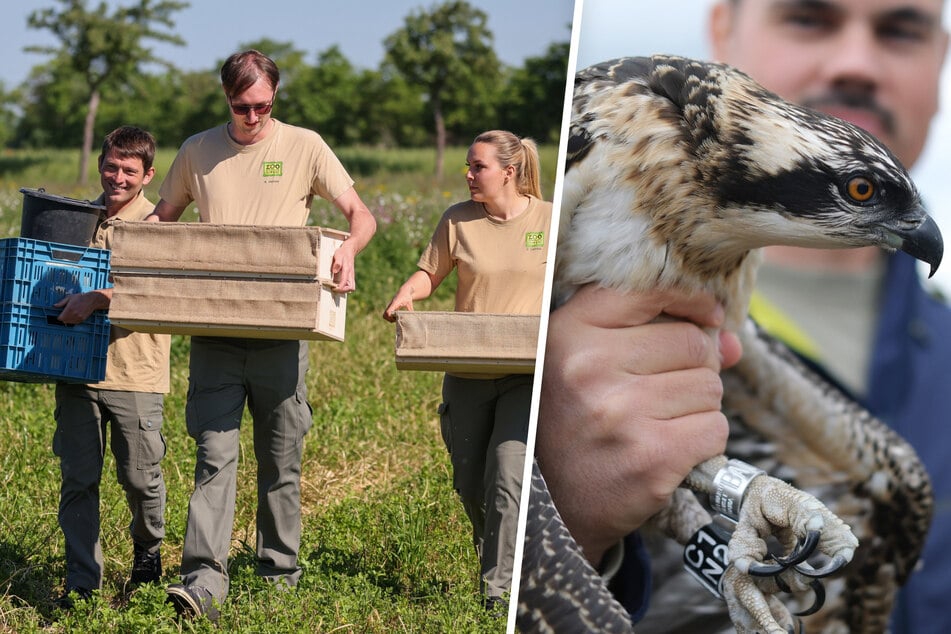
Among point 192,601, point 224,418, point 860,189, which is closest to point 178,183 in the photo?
point 224,418

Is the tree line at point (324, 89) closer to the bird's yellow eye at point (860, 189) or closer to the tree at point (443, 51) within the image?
the tree at point (443, 51)

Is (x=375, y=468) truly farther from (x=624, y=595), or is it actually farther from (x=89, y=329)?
(x=624, y=595)

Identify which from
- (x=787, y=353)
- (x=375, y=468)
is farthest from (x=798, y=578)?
(x=375, y=468)

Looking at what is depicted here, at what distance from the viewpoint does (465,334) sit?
11.4 ft

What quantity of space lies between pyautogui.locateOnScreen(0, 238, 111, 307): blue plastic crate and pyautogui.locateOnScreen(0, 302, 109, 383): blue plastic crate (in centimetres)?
5

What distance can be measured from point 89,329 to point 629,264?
277cm

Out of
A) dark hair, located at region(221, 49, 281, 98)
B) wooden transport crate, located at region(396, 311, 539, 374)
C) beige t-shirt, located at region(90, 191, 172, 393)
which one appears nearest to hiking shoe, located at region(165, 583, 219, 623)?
beige t-shirt, located at region(90, 191, 172, 393)

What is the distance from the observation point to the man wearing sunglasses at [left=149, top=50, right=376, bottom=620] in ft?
12.6

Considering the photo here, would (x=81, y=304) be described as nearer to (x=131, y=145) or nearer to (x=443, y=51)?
(x=131, y=145)

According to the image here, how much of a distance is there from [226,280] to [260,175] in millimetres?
479

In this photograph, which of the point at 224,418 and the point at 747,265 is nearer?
the point at 747,265

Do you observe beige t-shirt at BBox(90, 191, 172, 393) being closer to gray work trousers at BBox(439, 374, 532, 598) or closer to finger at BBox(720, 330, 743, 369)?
gray work trousers at BBox(439, 374, 532, 598)

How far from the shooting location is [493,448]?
397cm

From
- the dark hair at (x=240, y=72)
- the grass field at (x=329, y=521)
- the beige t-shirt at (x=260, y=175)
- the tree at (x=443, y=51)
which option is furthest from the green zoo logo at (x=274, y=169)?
the tree at (x=443, y=51)
